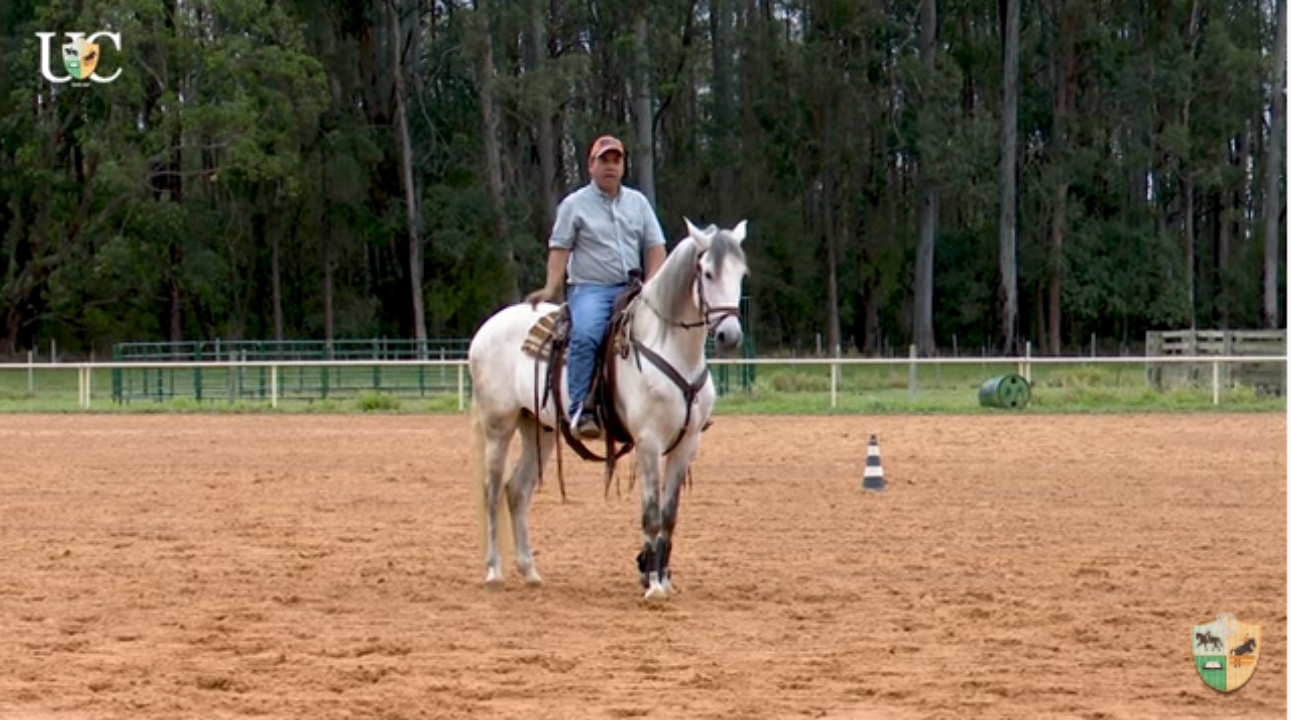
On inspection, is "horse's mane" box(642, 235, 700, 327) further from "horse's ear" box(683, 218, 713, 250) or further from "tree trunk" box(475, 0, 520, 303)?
"tree trunk" box(475, 0, 520, 303)

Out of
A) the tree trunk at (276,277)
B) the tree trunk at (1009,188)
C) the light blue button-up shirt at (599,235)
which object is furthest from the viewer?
the tree trunk at (1009,188)

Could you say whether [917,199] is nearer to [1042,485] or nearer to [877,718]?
[1042,485]

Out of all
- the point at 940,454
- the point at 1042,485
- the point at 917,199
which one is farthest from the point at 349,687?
the point at 917,199

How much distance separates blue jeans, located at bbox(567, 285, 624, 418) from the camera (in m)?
10.9

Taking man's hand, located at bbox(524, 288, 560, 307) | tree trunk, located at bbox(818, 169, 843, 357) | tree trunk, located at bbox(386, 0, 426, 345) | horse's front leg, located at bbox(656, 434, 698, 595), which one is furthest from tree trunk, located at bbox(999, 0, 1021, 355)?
horse's front leg, located at bbox(656, 434, 698, 595)

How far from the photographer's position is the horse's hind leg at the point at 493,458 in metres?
11.6

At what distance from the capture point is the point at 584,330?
35.9 ft

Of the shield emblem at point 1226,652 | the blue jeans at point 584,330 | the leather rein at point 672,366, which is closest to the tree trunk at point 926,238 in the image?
the blue jeans at point 584,330

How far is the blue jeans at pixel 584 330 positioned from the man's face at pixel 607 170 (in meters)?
0.60

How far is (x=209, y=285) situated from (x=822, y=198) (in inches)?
860

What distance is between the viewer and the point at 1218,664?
7.96 m

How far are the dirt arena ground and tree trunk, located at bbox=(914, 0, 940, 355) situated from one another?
39.2 metres

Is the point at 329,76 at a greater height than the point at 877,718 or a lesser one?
greater

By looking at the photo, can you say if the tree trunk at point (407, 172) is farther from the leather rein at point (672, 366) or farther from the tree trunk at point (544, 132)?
the leather rein at point (672, 366)
